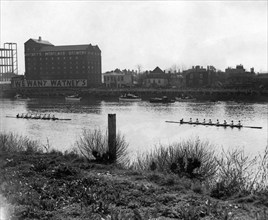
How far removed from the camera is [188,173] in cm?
1491

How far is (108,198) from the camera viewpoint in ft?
31.4

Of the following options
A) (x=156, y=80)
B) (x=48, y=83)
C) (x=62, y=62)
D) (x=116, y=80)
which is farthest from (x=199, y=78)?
(x=48, y=83)

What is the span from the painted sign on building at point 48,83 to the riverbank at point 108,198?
12182 centimetres

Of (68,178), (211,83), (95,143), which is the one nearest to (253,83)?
(211,83)

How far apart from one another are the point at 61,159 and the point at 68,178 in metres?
4.00

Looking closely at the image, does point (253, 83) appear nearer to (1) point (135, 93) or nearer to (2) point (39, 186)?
(1) point (135, 93)

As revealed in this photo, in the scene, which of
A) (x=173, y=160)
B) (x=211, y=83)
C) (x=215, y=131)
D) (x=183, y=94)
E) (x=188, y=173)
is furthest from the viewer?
(x=211, y=83)

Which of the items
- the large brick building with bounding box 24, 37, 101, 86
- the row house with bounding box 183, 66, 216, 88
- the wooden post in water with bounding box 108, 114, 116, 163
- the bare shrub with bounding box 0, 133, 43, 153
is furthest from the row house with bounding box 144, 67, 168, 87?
the wooden post in water with bounding box 108, 114, 116, 163

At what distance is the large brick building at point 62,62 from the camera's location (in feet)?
436

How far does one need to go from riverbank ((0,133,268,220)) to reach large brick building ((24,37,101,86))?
122 metres

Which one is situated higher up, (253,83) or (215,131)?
(253,83)

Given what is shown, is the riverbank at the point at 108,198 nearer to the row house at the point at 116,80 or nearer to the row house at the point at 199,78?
the row house at the point at 199,78

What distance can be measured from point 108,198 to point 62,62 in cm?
13109

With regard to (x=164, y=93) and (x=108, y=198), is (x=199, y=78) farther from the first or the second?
(x=108, y=198)
